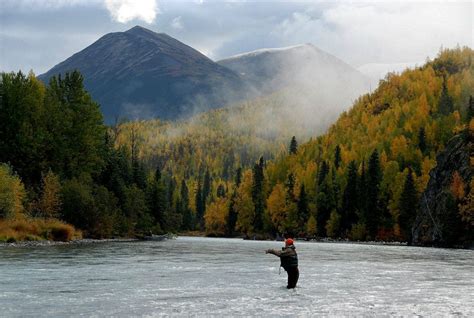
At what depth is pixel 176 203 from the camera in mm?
194625

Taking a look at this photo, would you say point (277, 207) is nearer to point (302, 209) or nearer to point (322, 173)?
point (302, 209)

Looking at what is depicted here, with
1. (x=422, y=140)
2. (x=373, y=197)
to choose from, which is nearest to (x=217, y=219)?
(x=373, y=197)

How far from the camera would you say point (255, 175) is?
6535 inches

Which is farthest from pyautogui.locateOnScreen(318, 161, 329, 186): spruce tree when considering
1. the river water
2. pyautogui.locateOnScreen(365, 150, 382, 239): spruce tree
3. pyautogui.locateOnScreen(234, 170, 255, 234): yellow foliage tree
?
the river water

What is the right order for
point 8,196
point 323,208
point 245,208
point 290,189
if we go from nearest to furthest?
point 8,196
point 323,208
point 290,189
point 245,208

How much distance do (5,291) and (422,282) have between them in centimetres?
2054

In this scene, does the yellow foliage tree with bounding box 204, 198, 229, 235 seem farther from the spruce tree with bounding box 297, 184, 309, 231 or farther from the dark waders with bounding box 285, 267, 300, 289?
the dark waders with bounding box 285, 267, 300, 289

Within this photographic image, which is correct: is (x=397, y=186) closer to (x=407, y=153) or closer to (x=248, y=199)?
(x=407, y=153)

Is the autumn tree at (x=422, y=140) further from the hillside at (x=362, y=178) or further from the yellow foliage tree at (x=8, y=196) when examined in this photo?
the yellow foliage tree at (x=8, y=196)

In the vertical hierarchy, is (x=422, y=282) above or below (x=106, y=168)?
below

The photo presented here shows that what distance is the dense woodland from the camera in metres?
78.8

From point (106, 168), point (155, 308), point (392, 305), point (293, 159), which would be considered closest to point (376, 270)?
point (392, 305)

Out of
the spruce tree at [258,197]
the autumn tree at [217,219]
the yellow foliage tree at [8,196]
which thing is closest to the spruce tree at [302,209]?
the spruce tree at [258,197]

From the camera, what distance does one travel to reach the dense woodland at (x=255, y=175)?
3103 inches
